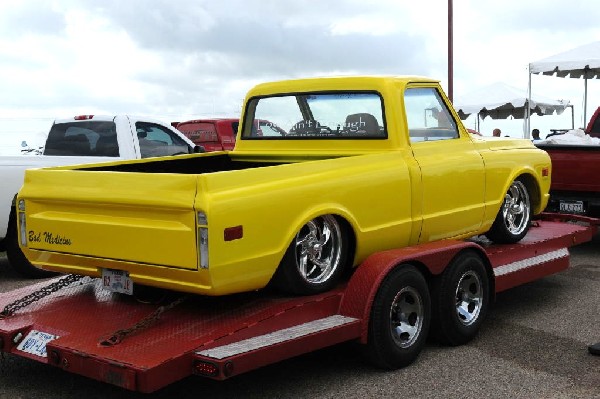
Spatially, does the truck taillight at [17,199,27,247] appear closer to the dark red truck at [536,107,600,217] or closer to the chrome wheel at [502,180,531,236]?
the chrome wheel at [502,180,531,236]

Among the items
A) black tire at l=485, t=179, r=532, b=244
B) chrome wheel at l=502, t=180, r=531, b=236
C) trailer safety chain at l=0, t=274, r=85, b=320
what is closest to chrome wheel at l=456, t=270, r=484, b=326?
black tire at l=485, t=179, r=532, b=244

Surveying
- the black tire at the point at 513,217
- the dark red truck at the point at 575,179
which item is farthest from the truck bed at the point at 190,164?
the dark red truck at the point at 575,179

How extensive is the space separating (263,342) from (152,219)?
0.94 meters

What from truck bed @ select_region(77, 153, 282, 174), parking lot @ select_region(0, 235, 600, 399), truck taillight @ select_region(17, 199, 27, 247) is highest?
truck bed @ select_region(77, 153, 282, 174)

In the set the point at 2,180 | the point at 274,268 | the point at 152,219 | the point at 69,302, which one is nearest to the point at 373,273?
the point at 274,268

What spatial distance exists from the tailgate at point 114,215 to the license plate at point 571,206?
6.73 m

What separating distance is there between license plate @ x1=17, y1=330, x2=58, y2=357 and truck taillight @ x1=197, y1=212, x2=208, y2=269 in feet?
3.53

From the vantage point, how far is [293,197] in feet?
14.9

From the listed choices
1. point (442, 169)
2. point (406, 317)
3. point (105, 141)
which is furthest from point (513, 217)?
point (105, 141)

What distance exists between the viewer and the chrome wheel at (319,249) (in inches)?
189

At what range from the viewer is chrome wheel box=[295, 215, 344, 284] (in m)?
4.80

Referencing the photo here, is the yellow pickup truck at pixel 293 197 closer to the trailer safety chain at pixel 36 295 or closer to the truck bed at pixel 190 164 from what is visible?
the truck bed at pixel 190 164

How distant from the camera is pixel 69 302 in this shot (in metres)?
5.01

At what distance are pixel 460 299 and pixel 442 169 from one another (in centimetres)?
100
